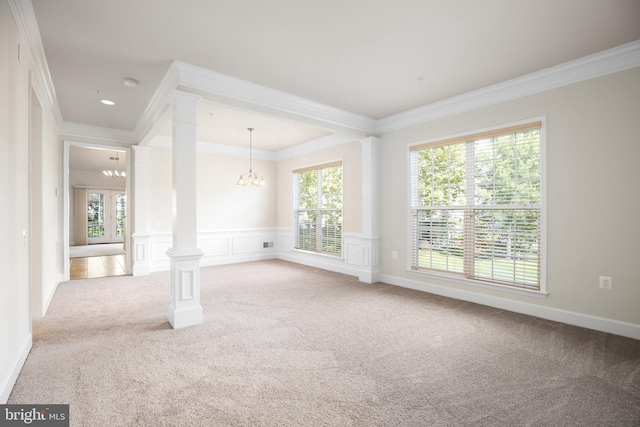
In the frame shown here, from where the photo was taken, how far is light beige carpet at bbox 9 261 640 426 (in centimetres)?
192

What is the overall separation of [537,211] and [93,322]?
5218 millimetres

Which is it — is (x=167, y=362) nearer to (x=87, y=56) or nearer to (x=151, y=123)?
(x=87, y=56)

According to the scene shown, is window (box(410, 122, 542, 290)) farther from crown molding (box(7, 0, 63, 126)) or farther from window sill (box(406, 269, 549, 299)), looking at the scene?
crown molding (box(7, 0, 63, 126))

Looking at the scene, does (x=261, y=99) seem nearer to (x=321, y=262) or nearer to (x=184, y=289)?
(x=184, y=289)

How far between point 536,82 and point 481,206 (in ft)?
5.08

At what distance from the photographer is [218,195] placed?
23.9 ft

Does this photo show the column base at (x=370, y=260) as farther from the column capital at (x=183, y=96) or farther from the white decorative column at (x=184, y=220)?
the column capital at (x=183, y=96)

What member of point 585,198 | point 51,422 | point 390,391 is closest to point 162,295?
point 51,422

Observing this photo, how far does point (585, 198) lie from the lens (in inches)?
130

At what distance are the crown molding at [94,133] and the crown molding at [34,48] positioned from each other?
134 centimetres

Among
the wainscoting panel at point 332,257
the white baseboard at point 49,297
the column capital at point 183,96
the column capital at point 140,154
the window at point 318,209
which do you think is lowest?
the white baseboard at point 49,297

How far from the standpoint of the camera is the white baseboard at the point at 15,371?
198 cm

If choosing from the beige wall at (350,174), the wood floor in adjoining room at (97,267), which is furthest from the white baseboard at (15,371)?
the beige wall at (350,174)

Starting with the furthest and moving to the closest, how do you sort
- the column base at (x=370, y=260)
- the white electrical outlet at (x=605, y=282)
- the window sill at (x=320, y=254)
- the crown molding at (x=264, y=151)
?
the window sill at (x=320, y=254) → the crown molding at (x=264, y=151) → the column base at (x=370, y=260) → the white electrical outlet at (x=605, y=282)
